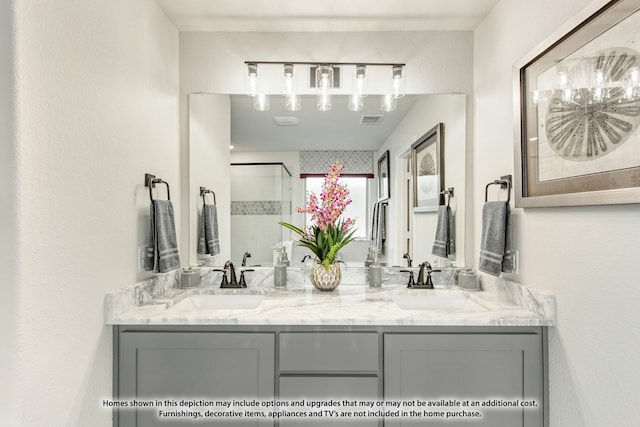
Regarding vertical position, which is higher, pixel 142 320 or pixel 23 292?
pixel 23 292

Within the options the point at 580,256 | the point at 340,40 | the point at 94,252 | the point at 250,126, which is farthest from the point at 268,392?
the point at 340,40

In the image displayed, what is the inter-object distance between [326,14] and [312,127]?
605 mm

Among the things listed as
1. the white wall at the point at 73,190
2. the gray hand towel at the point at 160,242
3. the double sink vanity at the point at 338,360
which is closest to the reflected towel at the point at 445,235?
the double sink vanity at the point at 338,360

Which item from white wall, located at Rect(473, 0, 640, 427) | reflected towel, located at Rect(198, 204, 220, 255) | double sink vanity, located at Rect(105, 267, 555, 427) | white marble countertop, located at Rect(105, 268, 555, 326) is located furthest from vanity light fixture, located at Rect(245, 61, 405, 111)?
double sink vanity, located at Rect(105, 267, 555, 427)

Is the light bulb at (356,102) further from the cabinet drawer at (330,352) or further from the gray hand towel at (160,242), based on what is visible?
the cabinet drawer at (330,352)

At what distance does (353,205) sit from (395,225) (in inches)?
11.0

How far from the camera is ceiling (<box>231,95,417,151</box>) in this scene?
2107 millimetres

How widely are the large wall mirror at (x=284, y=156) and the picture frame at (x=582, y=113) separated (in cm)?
55

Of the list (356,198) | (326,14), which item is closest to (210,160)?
(356,198)

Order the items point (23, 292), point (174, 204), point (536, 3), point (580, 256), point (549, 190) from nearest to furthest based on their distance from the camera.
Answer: point (23, 292), point (580, 256), point (549, 190), point (536, 3), point (174, 204)

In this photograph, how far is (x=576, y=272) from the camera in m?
1.27

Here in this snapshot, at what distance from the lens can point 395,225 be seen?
2.13 meters

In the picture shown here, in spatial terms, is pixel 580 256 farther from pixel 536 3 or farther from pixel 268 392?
pixel 268 392

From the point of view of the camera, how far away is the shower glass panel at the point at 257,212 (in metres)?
2.12
